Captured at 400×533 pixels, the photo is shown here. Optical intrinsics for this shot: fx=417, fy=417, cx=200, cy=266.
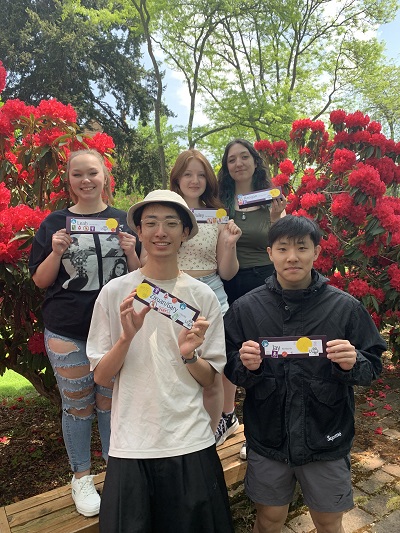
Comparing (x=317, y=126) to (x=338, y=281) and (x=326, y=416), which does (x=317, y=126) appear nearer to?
(x=338, y=281)

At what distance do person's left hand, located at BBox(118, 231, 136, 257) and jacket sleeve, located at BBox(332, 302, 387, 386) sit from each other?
1124 millimetres

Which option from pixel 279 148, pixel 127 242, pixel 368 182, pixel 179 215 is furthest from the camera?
pixel 279 148

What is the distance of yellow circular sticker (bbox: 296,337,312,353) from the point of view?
1692 mm

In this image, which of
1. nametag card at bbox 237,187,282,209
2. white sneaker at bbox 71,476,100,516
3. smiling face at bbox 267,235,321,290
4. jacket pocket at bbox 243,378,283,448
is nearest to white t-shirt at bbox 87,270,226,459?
jacket pocket at bbox 243,378,283,448

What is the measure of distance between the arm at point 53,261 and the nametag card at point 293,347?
1054 millimetres

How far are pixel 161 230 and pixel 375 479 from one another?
8.82ft

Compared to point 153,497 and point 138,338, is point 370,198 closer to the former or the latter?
point 138,338

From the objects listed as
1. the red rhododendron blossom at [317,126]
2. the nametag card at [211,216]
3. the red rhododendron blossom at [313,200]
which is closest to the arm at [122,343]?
the nametag card at [211,216]

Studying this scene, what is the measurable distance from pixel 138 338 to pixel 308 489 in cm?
102

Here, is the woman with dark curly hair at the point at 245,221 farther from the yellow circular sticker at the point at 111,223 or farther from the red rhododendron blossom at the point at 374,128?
the red rhododendron blossom at the point at 374,128

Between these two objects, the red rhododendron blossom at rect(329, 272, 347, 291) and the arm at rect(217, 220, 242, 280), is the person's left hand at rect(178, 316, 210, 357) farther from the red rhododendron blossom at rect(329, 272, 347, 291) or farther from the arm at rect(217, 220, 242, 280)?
the red rhododendron blossom at rect(329, 272, 347, 291)

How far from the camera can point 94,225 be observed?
2.12m

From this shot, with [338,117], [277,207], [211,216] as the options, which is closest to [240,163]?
[277,207]

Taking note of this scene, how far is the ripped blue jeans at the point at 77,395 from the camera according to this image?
2.08 meters
